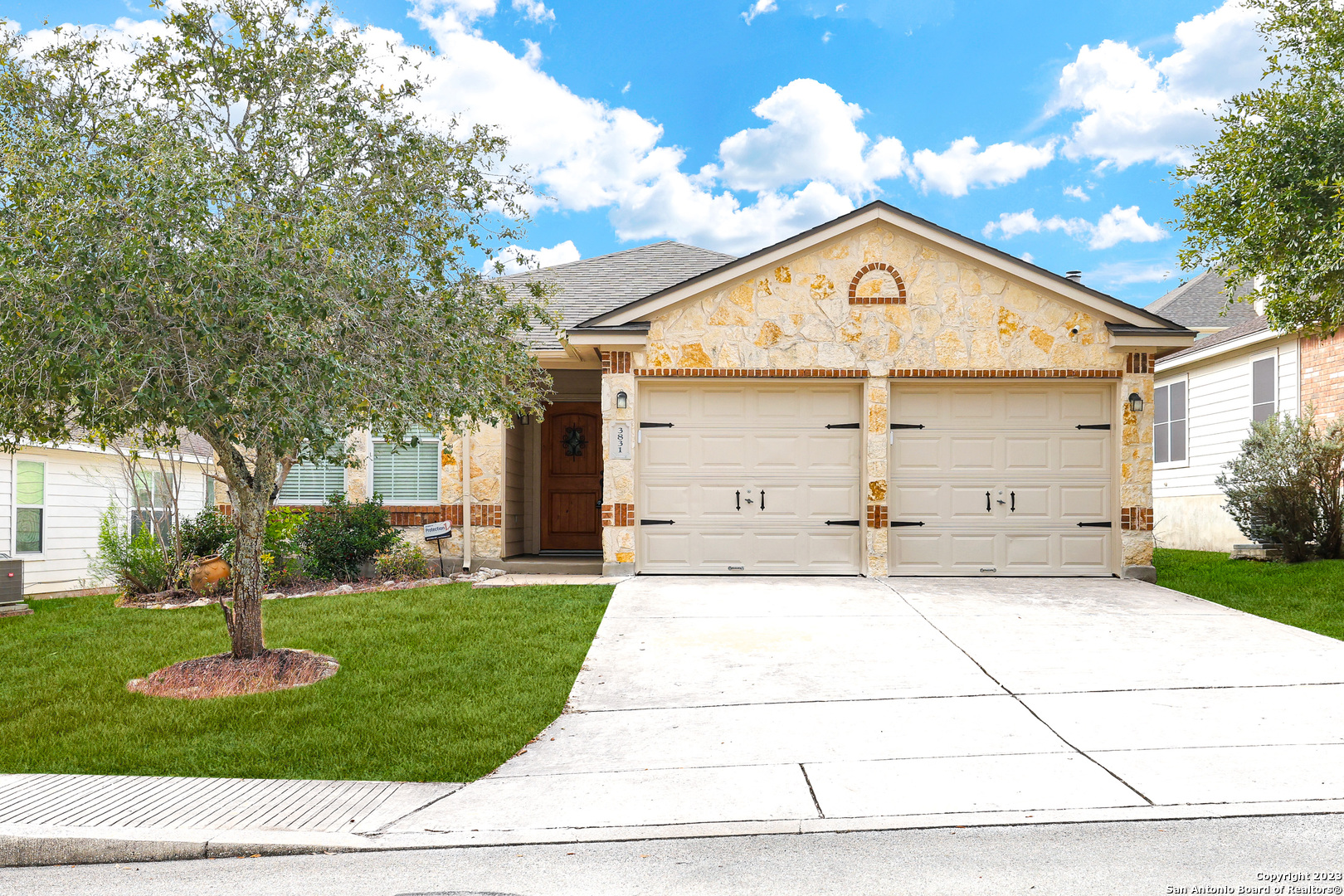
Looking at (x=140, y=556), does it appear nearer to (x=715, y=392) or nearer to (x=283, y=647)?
(x=283, y=647)

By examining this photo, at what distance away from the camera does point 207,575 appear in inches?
472

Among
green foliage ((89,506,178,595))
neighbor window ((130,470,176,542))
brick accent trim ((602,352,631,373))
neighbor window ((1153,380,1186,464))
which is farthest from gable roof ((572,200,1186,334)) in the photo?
neighbor window ((1153,380,1186,464))

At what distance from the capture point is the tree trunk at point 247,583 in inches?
287

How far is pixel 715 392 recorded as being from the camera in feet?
38.2

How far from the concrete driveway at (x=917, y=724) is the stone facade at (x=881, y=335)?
2.47 m

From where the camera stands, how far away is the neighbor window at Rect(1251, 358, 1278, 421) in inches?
619

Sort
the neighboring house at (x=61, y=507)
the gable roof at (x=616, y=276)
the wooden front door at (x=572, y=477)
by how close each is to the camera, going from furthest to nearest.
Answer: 1. the wooden front door at (x=572, y=477)
2. the neighboring house at (x=61, y=507)
3. the gable roof at (x=616, y=276)

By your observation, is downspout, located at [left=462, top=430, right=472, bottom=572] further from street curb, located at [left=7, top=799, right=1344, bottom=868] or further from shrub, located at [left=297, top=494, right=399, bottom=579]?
street curb, located at [left=7, top=799, right=1344, bottom=868]

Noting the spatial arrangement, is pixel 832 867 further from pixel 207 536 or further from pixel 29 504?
pixel 29 504

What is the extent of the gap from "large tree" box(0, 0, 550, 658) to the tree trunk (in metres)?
0.01

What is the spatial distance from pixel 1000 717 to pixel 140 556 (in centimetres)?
1098

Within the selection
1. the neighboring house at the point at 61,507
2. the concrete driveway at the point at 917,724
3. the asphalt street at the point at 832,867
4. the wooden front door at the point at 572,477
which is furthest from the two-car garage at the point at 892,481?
the neighboring house at the point at 61,507

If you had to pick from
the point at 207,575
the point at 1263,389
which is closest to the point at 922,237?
the point at 1263,389

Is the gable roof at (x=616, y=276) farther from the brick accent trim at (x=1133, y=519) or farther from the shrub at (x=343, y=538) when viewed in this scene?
the brick accent trim at (x=1133, y=519)
